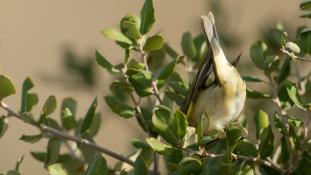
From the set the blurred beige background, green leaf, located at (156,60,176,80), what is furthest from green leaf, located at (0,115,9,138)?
the blurred beige background

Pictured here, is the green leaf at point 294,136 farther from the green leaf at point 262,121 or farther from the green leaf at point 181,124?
the green leaf at point 181,124

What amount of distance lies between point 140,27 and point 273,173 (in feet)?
0.94

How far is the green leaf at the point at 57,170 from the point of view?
0.93 m

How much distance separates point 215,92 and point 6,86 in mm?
322

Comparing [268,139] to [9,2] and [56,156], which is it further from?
[9,2]

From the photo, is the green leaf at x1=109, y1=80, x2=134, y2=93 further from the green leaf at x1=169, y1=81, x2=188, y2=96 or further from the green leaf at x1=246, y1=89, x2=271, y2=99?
the green leaf at x1=246, y1=89, x2=271, y2=99

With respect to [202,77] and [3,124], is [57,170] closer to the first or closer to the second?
[3,124]

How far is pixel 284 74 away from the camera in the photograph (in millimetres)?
1054

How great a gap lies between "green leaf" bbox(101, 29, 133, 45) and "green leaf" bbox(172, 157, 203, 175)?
0.24 meters

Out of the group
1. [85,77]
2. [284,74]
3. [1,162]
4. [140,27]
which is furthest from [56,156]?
[1,162]

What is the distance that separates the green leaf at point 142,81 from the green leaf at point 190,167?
190 mm

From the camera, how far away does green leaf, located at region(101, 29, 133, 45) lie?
992mm

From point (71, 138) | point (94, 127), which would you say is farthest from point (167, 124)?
point (94, 127)

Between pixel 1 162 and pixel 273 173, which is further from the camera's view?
pixel 1 162
